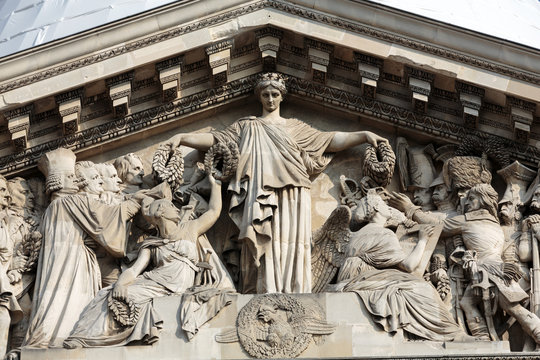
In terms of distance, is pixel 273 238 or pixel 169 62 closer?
pixel 273 238

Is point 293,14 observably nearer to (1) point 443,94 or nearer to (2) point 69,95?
(1) point 443,94

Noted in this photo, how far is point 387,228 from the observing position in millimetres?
21766

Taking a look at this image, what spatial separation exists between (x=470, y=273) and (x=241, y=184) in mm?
2836

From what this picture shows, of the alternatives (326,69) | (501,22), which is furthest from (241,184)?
(501,22)

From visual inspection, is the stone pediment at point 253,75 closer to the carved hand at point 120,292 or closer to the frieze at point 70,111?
the frieze at point 70,111

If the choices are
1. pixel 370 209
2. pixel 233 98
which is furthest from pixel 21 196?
pixel 370 209

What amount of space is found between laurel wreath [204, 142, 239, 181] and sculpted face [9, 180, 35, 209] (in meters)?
2.11

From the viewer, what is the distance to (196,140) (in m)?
22.3

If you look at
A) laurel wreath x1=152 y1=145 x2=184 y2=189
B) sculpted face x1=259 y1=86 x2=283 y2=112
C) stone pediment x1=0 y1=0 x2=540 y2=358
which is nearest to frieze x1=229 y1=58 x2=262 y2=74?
stone pediment x1=0 y1=0 x2=540 y2=358

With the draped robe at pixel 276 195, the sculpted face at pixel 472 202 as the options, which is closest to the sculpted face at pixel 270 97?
the draped robe at pixel 276 195

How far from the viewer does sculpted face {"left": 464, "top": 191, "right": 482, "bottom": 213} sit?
21844 mm

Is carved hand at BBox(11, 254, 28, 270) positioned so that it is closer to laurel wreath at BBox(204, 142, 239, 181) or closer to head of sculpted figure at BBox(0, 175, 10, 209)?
head of sculpted figure at BBox(0, 175, 10, 209)

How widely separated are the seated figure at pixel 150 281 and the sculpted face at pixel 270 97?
129 cm

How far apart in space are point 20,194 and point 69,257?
1.26 m
